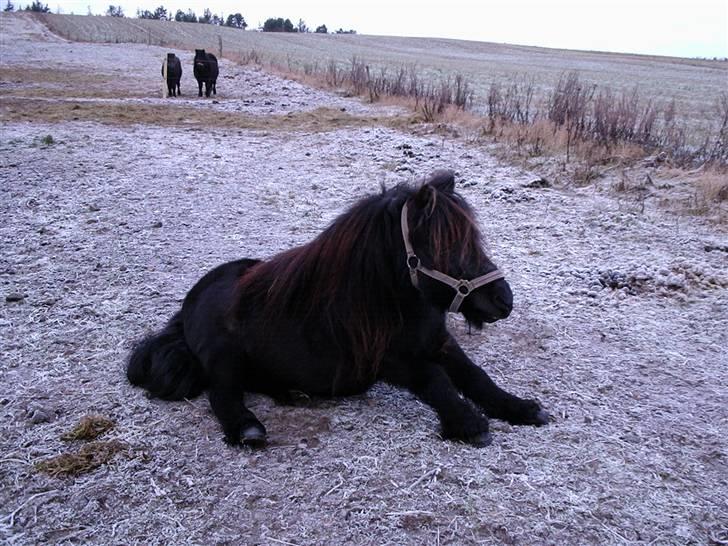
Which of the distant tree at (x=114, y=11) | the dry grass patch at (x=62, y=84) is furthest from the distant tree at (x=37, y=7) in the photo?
the dry grass patch at (x=62, y=84)

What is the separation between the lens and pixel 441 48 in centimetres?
6788

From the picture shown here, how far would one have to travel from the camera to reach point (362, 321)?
9.59 ft

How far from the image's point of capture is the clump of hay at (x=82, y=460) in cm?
270

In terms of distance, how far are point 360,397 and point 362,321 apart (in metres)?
0.59

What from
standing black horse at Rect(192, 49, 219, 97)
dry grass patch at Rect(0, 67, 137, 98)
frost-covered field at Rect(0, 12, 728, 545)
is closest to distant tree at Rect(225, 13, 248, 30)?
dry grass patch at Rect(0, 67, 137, 98)

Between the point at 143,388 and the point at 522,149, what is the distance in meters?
7.18

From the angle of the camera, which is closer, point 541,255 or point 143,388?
point 143,388

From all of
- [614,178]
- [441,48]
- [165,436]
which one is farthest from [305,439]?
[441,48]

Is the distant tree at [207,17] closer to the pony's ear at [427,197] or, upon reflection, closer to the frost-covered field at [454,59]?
the frost-covered field at [454,59]

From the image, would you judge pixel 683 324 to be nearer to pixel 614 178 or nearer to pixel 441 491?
pixel 441 491

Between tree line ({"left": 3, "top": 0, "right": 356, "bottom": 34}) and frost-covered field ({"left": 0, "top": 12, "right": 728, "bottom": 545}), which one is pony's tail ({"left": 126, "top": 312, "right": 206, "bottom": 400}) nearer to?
frost-covered field ({"left": 0, "top": 12, "right": 728, "bottom": 545})

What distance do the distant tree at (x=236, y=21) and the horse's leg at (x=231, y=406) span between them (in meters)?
95.1

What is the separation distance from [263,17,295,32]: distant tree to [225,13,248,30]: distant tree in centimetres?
303

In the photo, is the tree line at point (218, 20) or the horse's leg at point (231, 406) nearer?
the horse's leg at point (231, 406)
